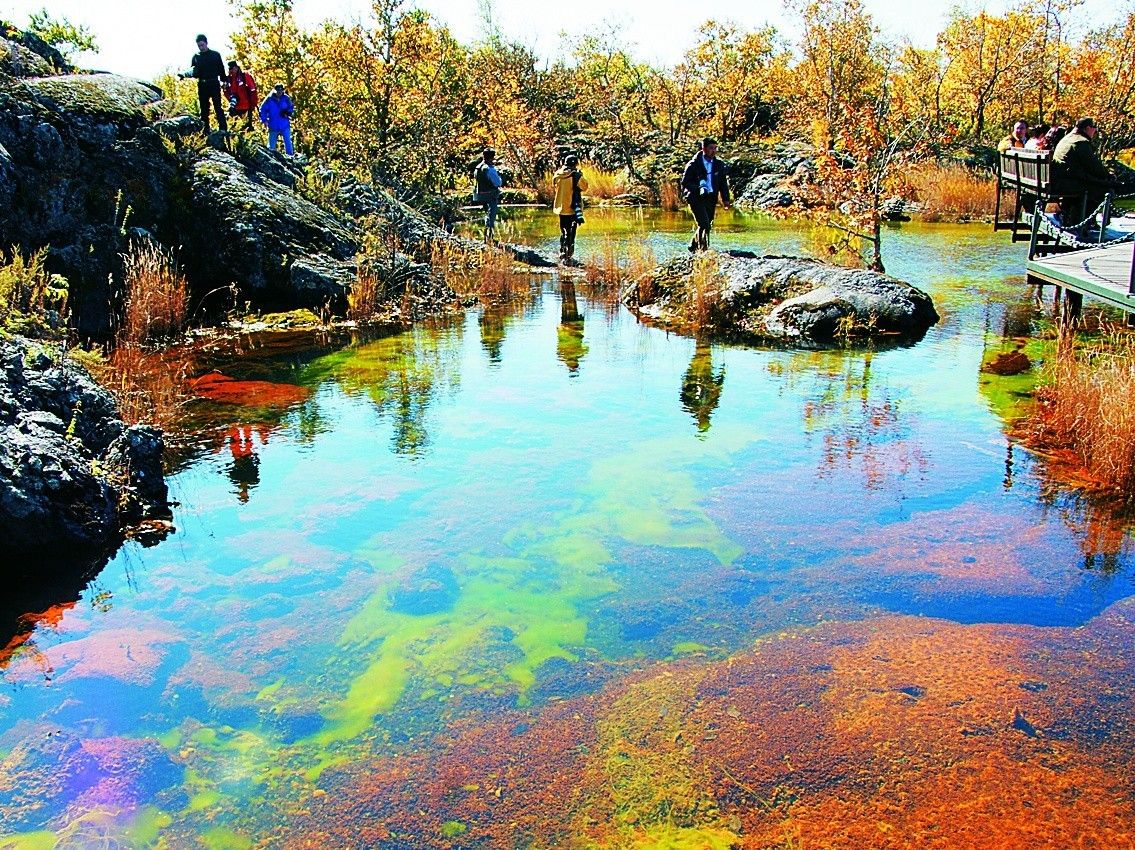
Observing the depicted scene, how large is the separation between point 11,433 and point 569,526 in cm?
336

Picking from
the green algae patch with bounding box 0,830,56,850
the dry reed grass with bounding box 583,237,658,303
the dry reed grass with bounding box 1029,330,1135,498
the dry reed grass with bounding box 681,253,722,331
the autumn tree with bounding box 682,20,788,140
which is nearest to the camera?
the green algae patch with bounding box 0,830,56,850

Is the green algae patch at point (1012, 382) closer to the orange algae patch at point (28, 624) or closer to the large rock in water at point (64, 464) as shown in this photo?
the large rock in water at point (64, 464)

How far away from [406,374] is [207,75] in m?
7.23

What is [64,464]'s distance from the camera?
545 cm

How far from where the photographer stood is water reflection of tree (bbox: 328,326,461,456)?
800 cm

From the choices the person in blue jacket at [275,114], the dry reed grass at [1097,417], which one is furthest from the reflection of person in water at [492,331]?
the person in blue jacket at [275,114]

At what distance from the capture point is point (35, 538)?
5.24m

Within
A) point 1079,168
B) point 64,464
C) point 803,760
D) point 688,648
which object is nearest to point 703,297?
point 1079,168

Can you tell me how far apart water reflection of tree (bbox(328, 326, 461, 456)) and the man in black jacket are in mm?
5230

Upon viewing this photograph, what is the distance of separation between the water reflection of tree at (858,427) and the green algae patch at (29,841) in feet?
16.7

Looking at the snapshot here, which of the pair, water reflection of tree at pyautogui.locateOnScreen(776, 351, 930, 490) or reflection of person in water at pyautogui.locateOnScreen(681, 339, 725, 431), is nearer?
water reflection of tree at pyautogui.locateOnScreen(776, 351, 930, 490)

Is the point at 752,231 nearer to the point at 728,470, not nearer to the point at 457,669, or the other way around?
the point at 728,470

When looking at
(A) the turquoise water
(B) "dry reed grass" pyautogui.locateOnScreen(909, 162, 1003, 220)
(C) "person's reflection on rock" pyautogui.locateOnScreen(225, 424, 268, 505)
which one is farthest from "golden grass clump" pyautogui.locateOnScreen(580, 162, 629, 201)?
(C) "person's reflection on rock" pyautogui.locateOnScreen(225, 424, 268, 505)

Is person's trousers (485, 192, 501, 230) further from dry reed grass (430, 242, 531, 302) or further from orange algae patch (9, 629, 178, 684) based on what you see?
orange algae patch (9, 629, 178, 684)
